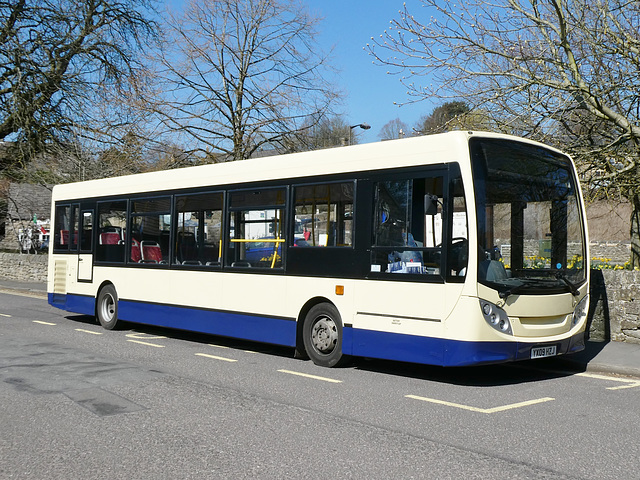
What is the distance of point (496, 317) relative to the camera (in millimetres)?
7961

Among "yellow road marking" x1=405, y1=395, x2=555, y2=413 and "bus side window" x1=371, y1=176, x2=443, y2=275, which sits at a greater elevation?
"bus side window" x1=371, y1=176, x2=443, y2=275

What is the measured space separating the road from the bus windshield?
4.11ft

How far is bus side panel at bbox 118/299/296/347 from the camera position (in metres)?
9.97

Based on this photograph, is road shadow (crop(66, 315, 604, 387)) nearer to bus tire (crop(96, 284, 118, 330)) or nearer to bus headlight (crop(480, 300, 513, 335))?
bus headlight (crop(480, 300, 513, 335))

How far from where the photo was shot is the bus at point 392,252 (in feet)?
26.2

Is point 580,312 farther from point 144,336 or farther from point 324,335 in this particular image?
point 144,336

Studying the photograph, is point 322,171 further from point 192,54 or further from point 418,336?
point 192,54

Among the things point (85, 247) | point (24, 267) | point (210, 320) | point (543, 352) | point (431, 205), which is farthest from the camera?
point (24, 267)

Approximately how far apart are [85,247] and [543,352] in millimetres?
9698

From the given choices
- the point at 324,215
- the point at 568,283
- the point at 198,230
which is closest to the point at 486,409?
the point at 568,283

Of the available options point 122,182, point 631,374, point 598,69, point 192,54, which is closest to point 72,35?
point 192,54

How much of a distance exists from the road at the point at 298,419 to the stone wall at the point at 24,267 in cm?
1929

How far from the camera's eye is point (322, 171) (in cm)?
957

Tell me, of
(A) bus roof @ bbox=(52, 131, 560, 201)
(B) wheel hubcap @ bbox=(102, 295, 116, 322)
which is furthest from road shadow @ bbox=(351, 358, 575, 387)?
(B) wheel hubcap @ bbox=(102, 295, 116, 322)
